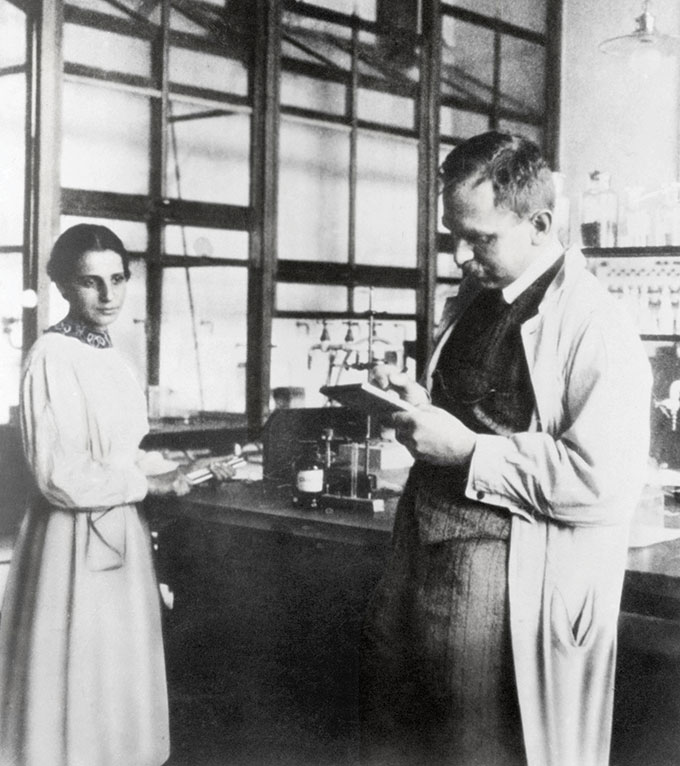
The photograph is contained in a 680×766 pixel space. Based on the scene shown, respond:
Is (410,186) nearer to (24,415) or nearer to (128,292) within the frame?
(128,292)

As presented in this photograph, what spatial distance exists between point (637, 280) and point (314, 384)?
1766 millimetres

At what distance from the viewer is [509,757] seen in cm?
197

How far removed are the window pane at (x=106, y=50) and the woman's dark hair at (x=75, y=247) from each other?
1925mm

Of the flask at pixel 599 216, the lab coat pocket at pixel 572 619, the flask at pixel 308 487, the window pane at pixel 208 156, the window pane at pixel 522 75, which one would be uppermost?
the window pane at pixel 522 75

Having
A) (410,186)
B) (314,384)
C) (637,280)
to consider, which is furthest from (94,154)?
(637,280)

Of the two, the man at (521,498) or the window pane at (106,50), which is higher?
the window pane at (106,50)

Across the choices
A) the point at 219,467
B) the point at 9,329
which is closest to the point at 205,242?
the point at 9,329

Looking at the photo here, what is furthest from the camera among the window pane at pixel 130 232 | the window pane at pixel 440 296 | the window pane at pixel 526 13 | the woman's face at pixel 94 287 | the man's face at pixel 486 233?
the window pane at pixel 526 13

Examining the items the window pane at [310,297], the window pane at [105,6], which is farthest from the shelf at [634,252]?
the window pane at [105,6]

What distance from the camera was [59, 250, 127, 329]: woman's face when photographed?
8.70ft

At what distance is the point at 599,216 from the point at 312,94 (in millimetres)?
1608

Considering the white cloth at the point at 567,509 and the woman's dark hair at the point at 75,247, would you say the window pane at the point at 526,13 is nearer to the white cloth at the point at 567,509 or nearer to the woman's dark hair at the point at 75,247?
the woman's dark hair at the point at 75,247

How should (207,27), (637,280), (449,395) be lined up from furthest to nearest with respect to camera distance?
(637,280) → (207,27) → (449,395)

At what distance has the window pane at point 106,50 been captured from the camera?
14.2 ft
